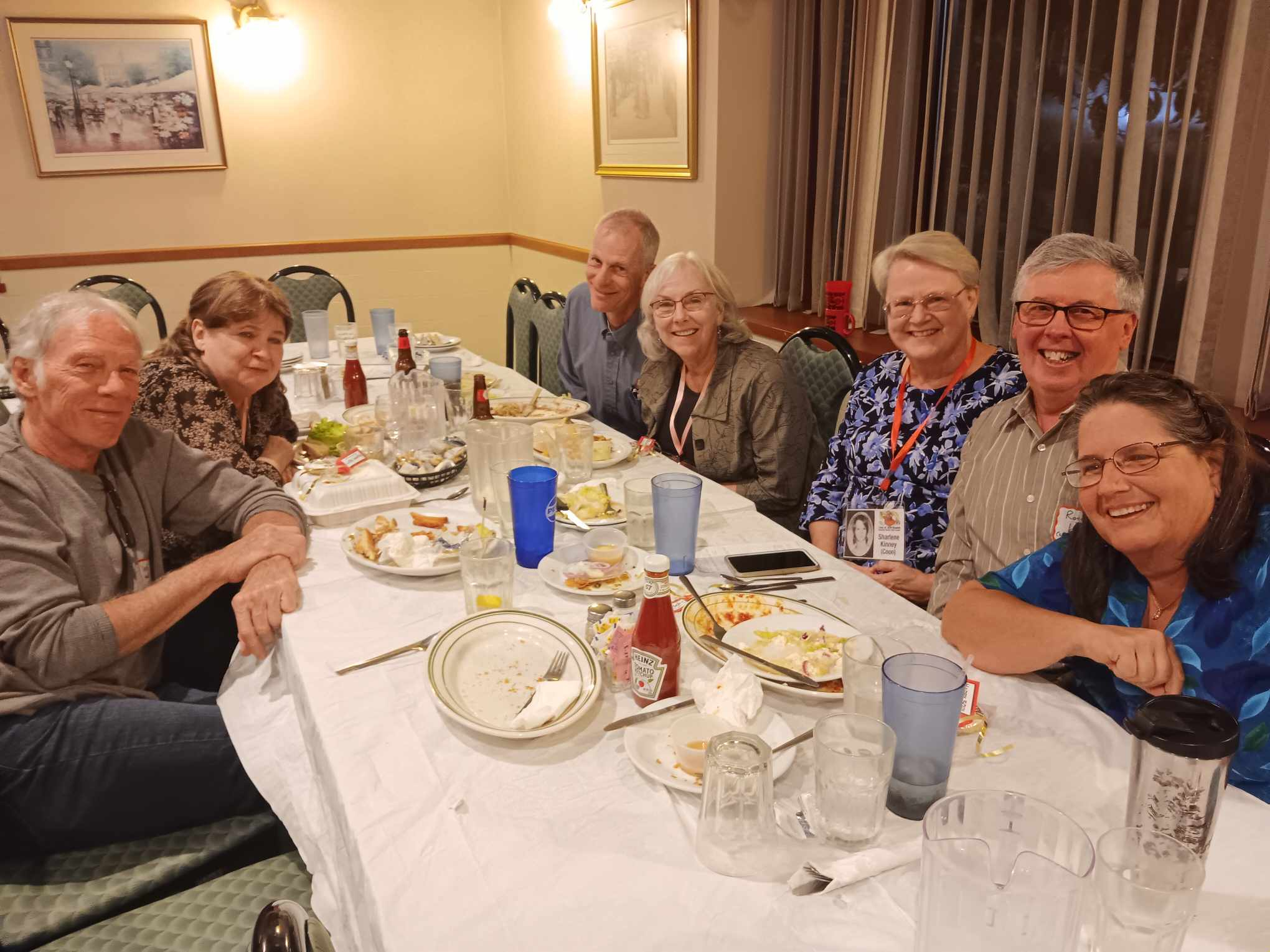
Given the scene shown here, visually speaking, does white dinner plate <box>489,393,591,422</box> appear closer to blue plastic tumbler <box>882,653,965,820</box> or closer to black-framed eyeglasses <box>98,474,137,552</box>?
black-framed eyeglasses <box>98,474,137,552</box>

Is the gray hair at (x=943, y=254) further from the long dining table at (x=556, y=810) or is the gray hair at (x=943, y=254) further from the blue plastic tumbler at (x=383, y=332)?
the blue plastic tumbler at (x=383, y=332)

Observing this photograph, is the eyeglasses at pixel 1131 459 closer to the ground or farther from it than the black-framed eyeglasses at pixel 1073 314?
closer to the ground

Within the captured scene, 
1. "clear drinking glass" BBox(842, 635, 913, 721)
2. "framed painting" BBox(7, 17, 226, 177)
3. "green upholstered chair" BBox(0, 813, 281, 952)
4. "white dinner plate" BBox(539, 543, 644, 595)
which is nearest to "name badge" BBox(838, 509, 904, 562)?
"white dinner plate" BBox(539, 543, 644, 595)

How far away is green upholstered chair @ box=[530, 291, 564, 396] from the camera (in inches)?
150

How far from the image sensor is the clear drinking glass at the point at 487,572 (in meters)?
1.37

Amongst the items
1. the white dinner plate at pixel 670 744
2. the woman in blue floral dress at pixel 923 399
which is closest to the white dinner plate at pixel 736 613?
the white dinner plate at pixel 670 744

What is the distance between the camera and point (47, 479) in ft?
4.85

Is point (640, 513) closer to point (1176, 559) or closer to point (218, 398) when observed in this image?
point (1176, 559)

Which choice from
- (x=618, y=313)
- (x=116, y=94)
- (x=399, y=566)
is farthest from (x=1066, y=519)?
(x=116, y=94)

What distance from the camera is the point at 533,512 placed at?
5.21 ft

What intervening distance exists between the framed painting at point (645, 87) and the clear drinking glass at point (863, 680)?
3340mm

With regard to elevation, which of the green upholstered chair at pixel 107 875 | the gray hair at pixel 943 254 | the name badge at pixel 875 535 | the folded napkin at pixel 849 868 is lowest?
the green upholstered chair at pixel 107 875

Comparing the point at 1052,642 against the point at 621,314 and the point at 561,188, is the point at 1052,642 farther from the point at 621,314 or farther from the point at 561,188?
the point at 561,188

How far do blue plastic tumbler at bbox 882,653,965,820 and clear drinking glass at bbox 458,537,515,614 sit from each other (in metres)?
0.64
